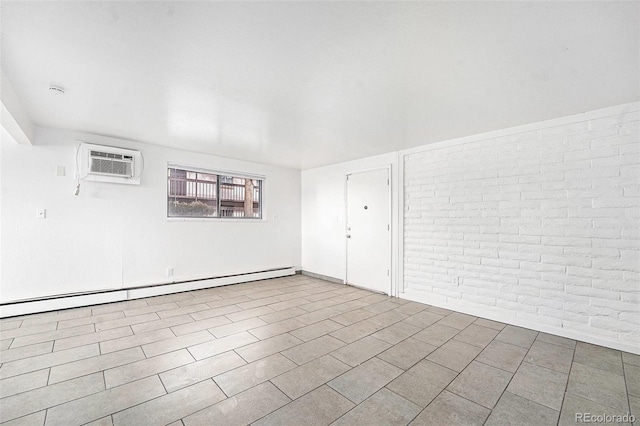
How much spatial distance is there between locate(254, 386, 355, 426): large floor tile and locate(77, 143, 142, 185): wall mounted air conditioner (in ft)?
12.6

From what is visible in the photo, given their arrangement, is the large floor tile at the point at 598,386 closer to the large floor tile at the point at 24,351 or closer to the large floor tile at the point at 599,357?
the large floor tile at the point at 599,357

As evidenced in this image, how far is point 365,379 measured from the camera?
219 cm

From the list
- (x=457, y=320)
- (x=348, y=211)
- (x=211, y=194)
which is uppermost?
(x=211, y=194)

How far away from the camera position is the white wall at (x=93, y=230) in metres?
3.46

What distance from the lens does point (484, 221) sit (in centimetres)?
363

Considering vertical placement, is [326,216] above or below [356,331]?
above

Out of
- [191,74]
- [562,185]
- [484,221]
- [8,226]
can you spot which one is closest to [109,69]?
[191,74]

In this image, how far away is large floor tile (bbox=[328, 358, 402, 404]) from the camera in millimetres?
2012

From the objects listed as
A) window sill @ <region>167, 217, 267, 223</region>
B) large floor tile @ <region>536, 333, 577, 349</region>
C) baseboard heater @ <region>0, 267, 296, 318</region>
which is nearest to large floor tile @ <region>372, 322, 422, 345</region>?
large floor tile @ <region>536, 333, 577, 349</region>

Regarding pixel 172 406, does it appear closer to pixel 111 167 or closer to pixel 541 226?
pixel 111 167

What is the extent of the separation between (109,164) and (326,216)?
12.1ft

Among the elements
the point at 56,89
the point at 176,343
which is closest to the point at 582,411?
the point at 176,343

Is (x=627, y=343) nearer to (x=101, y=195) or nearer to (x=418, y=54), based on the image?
(x=418, y=54)

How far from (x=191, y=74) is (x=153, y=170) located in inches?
109
